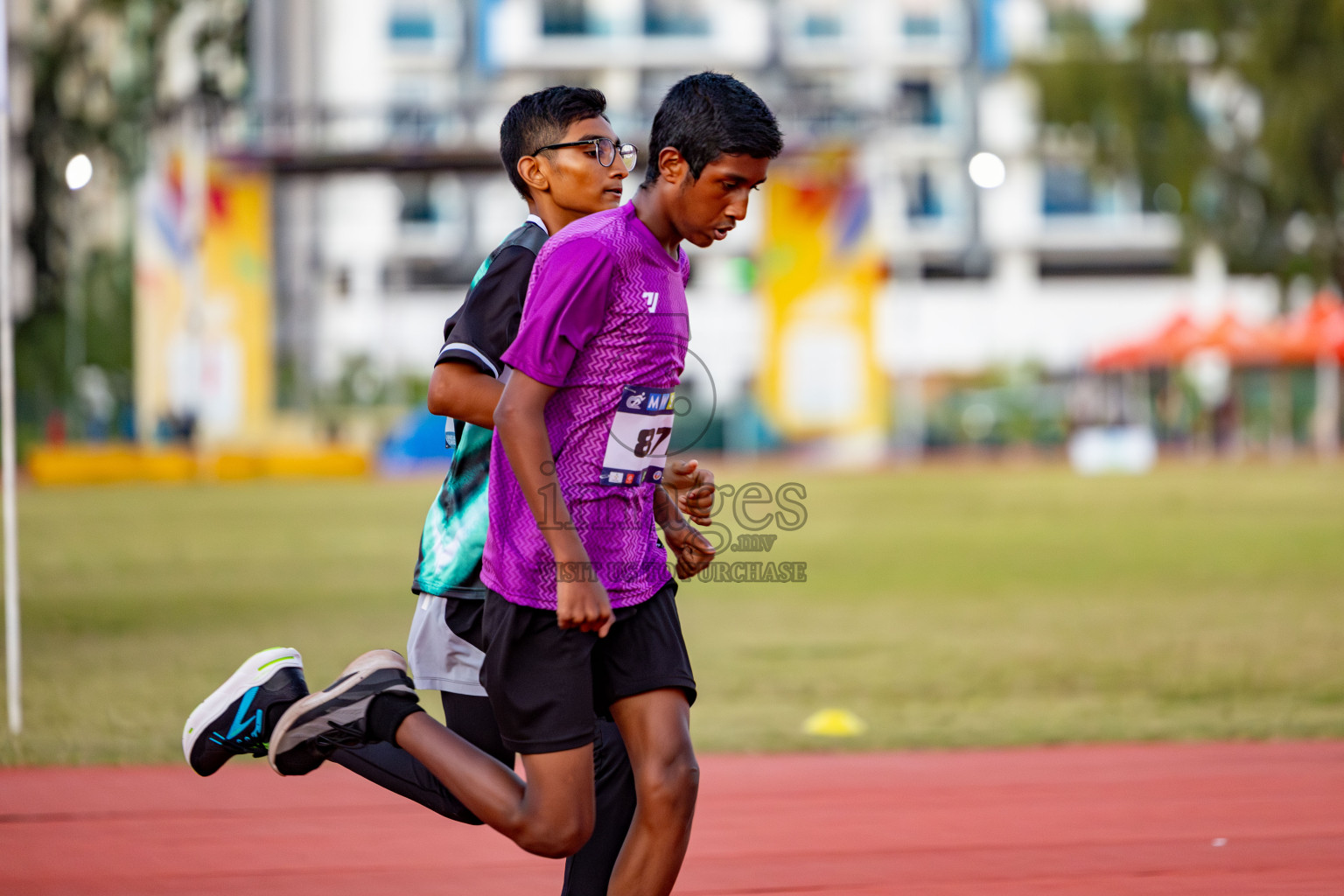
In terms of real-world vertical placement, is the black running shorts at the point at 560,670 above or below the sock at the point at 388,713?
above

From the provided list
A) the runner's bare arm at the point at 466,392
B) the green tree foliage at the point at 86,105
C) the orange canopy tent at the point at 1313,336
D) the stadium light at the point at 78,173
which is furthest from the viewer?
the green tree foliage at the point at 86,105

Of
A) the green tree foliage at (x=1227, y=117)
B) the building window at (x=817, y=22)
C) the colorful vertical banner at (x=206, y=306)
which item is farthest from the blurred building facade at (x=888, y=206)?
the colorful vertical banner at (x=206, y=306)

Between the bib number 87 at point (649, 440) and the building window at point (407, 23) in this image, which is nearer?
the bib number 87 at point (649, 440)

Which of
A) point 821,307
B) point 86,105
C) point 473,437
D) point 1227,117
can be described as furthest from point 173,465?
point 473,437

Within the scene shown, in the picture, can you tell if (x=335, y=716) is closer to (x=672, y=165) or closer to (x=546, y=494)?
(x=546, y=494)

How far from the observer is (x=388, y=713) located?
11.8ft

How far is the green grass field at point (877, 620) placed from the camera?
7.29m

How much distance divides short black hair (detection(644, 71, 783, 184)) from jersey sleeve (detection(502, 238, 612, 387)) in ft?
0.73

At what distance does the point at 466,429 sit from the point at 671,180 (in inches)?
30.2

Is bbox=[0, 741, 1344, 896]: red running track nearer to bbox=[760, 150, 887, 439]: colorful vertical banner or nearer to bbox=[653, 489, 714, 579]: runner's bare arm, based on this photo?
bbox=[653, 489, 714, 579]: runner's bare arm

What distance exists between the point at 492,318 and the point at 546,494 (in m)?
0.50

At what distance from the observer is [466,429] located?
145 inches

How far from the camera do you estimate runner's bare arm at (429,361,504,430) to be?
3.42m

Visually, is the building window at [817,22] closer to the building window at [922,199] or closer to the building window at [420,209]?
the building window at [922,199]
